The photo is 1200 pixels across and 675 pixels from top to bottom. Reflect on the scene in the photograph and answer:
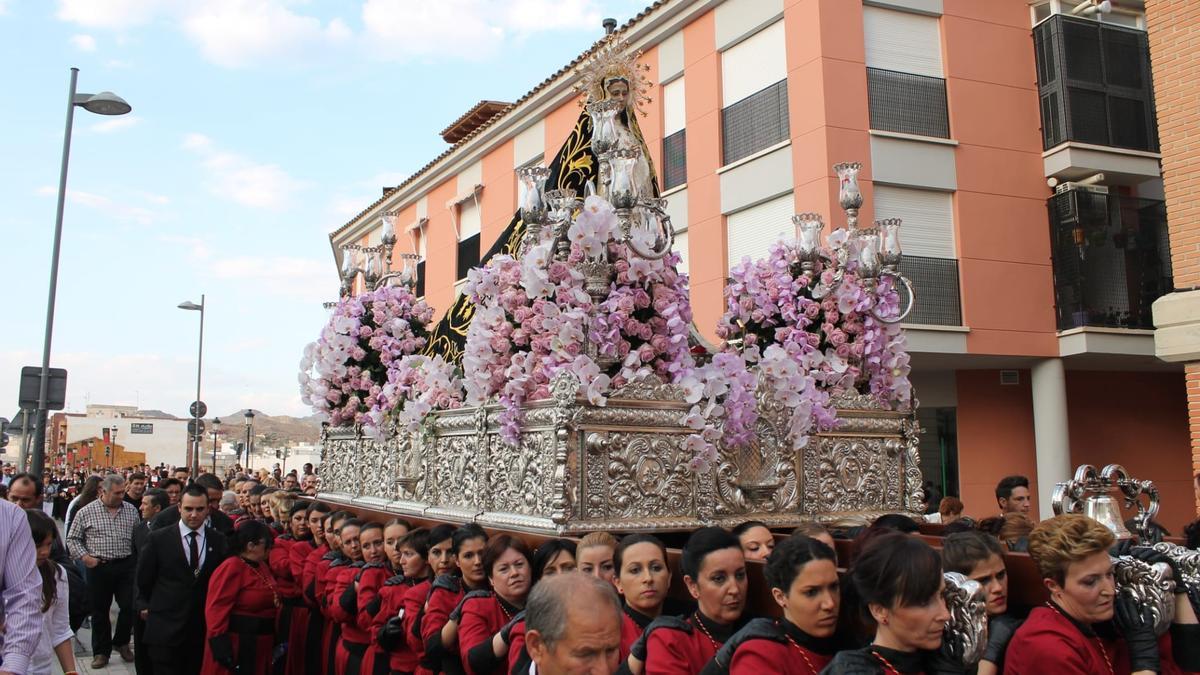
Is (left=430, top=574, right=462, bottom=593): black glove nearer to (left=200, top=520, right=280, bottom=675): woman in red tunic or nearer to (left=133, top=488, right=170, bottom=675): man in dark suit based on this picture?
(left=200, top=520, right=280, bottom=675): woman in red tunic

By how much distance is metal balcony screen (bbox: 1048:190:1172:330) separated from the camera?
14.5 m

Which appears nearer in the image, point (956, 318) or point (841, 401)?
point (841, 401)

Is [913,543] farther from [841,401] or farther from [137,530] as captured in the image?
[137,530]

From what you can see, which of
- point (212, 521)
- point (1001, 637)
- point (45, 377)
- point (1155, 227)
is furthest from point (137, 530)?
point (1155, 227)

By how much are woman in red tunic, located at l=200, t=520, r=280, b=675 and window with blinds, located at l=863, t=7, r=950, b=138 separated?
1026 cm

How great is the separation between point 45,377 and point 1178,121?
42.8 feet

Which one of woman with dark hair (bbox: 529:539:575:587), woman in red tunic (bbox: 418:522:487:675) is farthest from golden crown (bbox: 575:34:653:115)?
woman with dark hair (bbox: 529:539:575:587)

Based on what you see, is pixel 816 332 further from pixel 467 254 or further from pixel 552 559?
pixel 467 254

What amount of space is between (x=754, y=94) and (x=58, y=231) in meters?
9.68

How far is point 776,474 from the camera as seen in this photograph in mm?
6859

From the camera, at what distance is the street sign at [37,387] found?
1227 centimetres

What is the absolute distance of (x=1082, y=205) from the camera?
569 inches

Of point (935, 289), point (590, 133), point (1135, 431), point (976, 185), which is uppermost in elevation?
point (976, 185)

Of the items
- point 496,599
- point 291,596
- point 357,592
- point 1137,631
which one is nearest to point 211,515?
point 291,596
